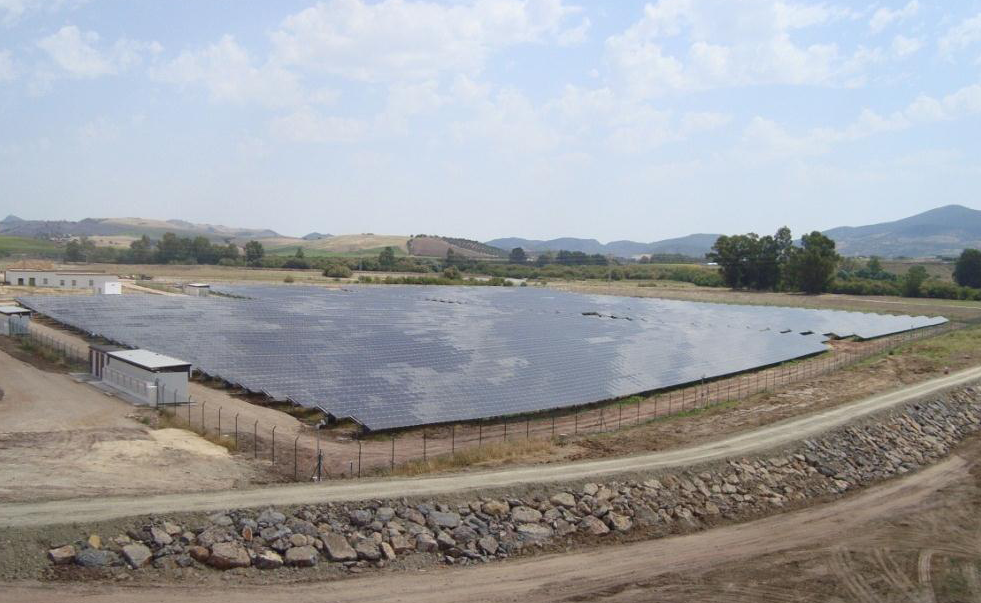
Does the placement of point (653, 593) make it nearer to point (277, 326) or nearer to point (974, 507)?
point (974, 507)

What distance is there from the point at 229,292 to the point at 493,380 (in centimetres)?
5620

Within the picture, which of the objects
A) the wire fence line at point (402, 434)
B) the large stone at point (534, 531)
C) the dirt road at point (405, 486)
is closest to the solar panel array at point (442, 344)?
the wire fence line at point (402, 434)

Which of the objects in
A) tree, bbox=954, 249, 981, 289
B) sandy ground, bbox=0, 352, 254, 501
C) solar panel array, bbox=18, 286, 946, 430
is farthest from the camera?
tree, bbox=954, 249, 981, 289

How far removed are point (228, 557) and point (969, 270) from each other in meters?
119

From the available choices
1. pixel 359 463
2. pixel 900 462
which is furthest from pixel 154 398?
pixel 900 462

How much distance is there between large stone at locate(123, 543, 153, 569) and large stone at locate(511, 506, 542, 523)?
8.21 metres

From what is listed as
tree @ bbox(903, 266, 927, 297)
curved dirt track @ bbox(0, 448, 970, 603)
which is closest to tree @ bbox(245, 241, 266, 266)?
tree @ bbox(903, 266, 927, 297)

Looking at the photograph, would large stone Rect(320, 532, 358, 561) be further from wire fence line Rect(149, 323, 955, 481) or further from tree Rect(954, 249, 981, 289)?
tree Rect(954, 249, 981, 289)

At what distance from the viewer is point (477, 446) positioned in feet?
80.4

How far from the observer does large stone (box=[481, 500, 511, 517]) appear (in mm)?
17453

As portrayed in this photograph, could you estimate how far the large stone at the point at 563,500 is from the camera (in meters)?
18.3

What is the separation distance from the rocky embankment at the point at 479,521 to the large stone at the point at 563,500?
0.03 metres

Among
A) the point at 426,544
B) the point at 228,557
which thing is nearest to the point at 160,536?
the point at 228,557

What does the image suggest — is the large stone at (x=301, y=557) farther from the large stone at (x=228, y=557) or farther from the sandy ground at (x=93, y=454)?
the sandy ground at (x=93, y=454)
